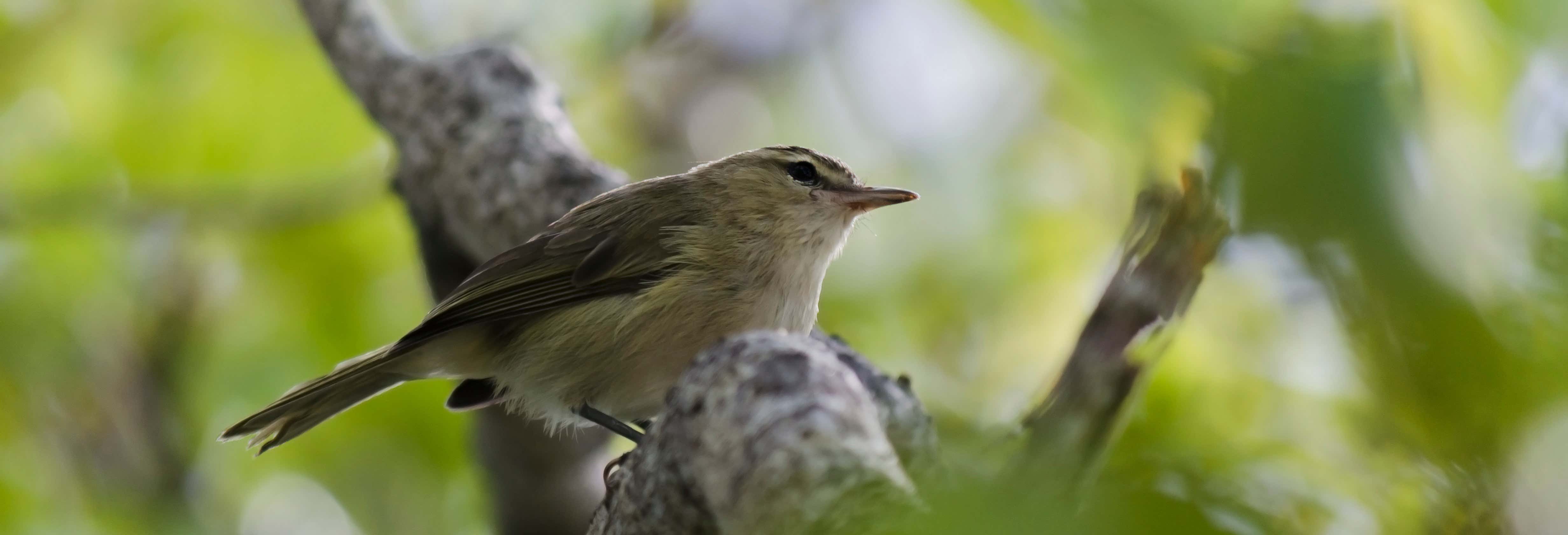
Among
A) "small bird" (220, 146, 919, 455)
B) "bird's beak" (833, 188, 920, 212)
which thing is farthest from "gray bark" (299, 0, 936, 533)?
"bird's beak" (833, 188, 920, 212)

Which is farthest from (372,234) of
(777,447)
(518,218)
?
(777,447)

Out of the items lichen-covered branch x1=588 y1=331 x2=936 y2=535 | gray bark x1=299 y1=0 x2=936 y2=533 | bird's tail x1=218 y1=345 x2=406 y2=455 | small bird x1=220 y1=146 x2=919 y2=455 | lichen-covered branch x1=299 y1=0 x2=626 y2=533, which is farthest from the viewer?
lichen-covered branch x1=299 y1=0 x2=626 y2=533

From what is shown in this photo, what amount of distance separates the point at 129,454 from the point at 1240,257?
4.99 meters

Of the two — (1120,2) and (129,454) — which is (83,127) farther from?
(1120,2)

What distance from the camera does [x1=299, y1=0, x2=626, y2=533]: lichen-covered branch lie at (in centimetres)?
362

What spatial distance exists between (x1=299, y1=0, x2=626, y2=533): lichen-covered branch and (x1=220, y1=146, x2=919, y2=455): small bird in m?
0.21

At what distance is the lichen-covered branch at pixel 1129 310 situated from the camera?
3.25 ft

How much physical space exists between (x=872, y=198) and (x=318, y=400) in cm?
180

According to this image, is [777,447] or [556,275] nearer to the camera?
[777,447]

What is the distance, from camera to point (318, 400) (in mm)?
3428

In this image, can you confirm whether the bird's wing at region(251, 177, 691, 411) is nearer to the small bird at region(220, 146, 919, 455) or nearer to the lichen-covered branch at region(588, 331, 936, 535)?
the small bird at region(220, 146, 919, 455)

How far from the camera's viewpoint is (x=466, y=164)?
3.61 meters

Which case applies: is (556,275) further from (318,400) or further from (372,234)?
(372,234)

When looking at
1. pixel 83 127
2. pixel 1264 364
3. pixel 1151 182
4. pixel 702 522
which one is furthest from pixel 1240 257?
pixel 83 127
